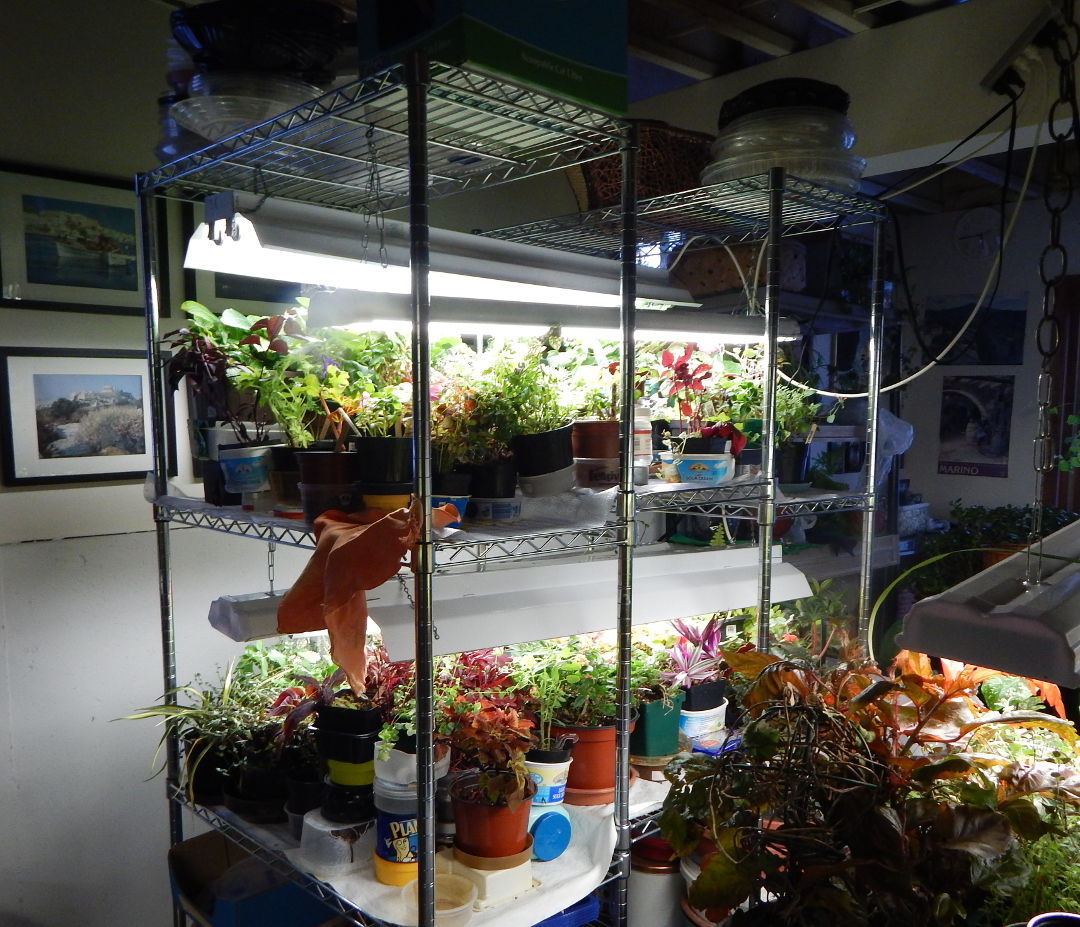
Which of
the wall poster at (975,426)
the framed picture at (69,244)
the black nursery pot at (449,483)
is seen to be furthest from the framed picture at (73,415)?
the wall poster at (975,426)

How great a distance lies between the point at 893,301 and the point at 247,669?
347cm

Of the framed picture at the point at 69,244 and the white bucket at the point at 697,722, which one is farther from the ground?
the framed picture at the point at 69,244

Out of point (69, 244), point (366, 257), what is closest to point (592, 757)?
point (366, 257)

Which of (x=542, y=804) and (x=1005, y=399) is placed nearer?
(x=542, y=804)

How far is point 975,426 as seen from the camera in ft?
13.0

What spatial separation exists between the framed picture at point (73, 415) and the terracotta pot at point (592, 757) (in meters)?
1.32

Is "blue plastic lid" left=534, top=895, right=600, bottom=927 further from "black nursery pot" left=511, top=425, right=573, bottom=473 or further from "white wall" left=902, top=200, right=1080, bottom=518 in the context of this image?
"white wall" left=902, top=200, right=1080, bottom=518

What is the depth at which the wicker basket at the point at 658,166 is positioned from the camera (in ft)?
6.52

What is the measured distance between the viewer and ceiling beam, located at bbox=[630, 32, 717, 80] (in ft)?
8.24

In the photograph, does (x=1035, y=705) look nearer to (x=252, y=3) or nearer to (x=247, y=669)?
(x=247, y=669)

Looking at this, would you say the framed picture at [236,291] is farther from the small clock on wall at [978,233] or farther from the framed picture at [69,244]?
the small clock on wall at [978,233]

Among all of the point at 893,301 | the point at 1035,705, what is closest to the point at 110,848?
the point at 1035,705

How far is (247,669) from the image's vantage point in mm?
2027

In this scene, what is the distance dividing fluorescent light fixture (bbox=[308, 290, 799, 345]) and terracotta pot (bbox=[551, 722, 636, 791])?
0.86m
